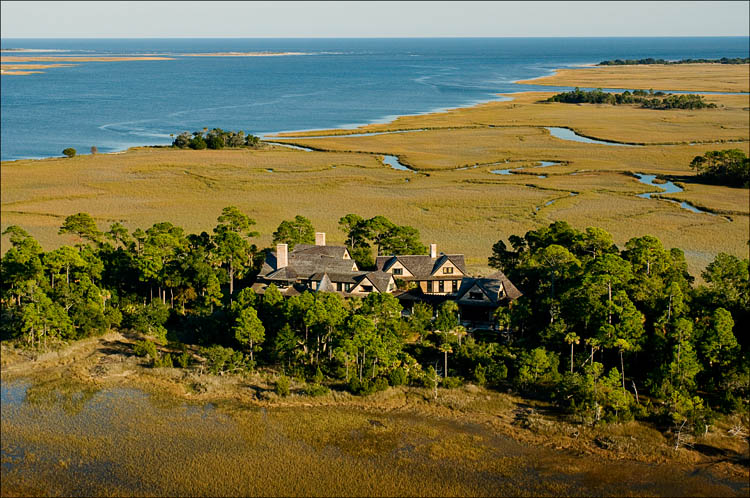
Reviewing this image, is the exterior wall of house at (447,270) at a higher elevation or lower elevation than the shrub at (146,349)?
higher

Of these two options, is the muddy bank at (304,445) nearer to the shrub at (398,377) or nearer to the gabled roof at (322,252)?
the shrub at (398,377)

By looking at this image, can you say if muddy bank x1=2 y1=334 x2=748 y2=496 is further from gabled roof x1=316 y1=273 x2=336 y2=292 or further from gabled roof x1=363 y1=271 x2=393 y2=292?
gabled roof x1=363 y1=271 x2=393 y2=292

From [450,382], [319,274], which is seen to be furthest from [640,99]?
[450,382]

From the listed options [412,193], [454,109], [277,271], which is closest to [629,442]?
[277,271]

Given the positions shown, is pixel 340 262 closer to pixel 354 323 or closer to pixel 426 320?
pixel 426 320

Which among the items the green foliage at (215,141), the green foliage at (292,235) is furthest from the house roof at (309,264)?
the green foliage at (215,141)

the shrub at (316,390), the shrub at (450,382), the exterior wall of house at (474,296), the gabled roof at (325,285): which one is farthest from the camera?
the gabled roof at (325,285)
